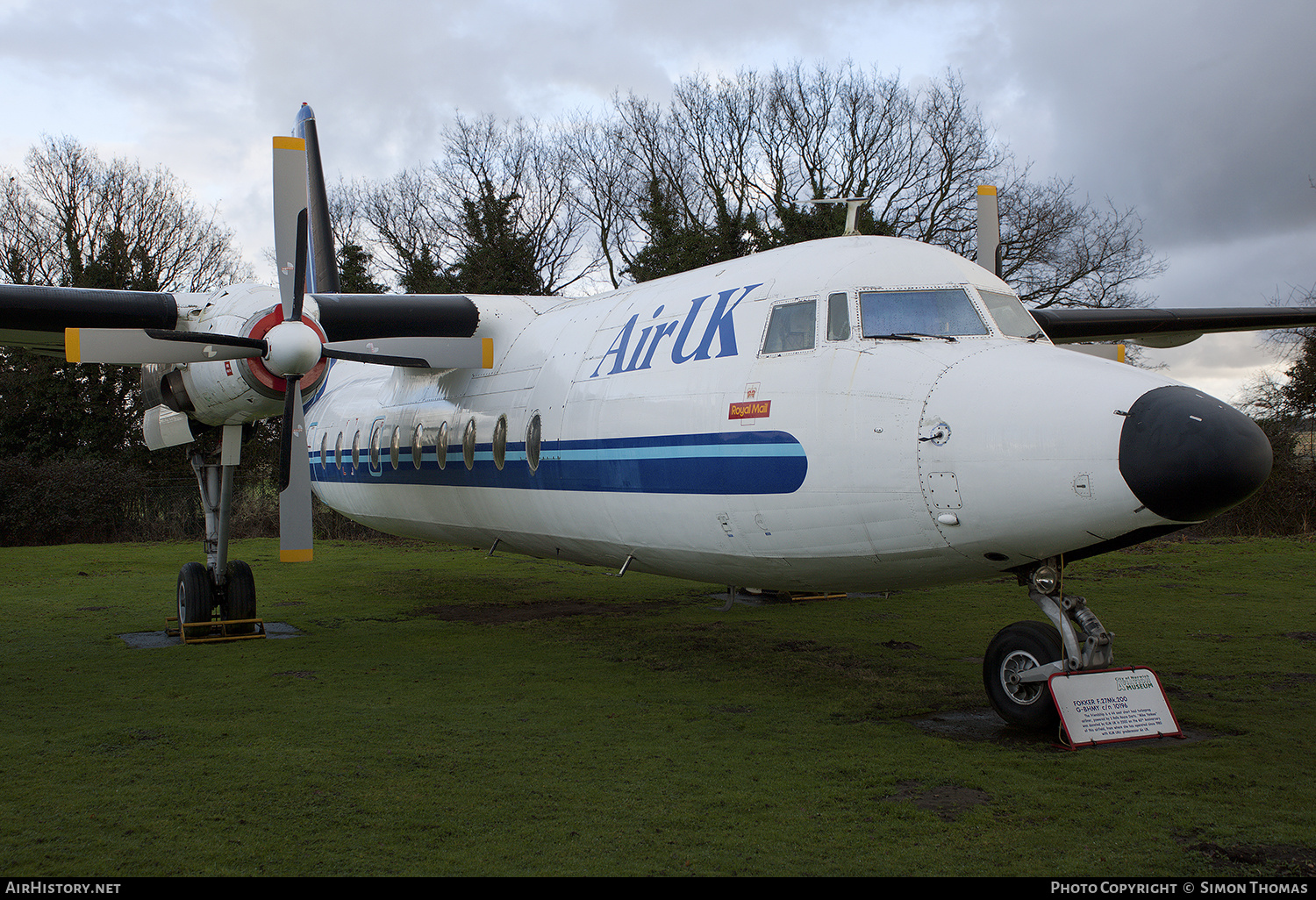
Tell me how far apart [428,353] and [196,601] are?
418cm

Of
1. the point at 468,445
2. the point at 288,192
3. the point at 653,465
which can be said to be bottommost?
the point at 653,465

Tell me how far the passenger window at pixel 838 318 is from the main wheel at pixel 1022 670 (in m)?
2.32

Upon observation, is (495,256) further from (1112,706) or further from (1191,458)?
(1191,458)

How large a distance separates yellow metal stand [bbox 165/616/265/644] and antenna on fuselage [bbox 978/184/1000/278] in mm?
9530

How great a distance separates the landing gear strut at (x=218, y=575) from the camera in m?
11.2

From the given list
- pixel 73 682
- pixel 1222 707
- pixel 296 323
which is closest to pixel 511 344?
pixel 296 323

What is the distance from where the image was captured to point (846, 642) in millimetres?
10672

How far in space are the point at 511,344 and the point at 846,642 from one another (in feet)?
16.2

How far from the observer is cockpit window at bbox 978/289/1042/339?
21.9 ft

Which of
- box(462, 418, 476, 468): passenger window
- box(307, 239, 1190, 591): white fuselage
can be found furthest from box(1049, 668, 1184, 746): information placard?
box(462, 418, 476, 468): passenger window

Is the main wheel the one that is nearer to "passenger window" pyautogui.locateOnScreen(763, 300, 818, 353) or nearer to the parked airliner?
the parked airliner

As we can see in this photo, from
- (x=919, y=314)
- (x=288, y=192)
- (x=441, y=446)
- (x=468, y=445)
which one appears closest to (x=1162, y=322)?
(x=919, y=314)

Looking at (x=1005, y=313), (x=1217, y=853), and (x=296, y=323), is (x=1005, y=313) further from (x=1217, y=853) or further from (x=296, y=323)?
(x=296, y=323)

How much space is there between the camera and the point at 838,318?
22.2 ft
